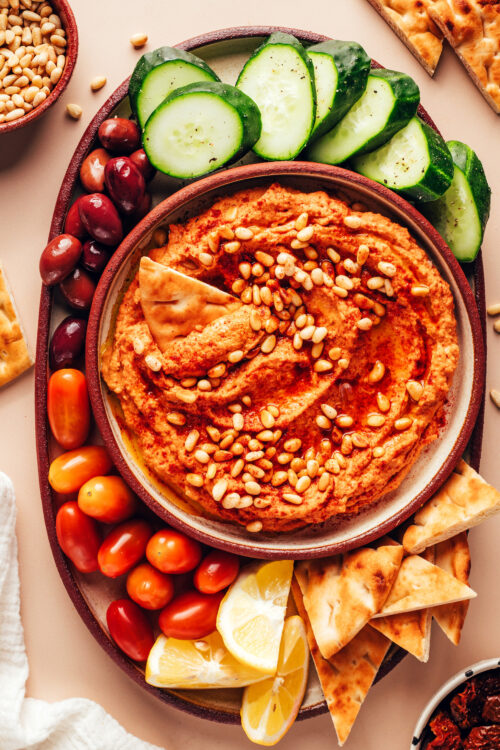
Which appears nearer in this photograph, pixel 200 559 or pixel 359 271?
pixel 359 271

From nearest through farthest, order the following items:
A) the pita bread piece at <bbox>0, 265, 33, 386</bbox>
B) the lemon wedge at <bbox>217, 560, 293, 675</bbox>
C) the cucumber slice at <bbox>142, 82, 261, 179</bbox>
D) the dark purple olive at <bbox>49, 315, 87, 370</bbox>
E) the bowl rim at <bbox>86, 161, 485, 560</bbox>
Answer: the cucumber slice at <bbox>142, 82, 261, 179</bbox> → the bowl rim at <bbox>86, 161, 485, 560</bbox> → the lemon wedge at <bbox>217, 560, 293, 675</bbox> → the dark purple olive at <bbox>49, 315, 87, 370</bbox> → the pita bread piece at <bbox>0, 265, 33, 386</bbox>

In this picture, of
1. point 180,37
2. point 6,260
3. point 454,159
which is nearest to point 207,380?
point 6,260

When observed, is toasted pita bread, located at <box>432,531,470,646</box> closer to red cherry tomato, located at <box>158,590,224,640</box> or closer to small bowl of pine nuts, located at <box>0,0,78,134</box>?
red cherry tomato, located at <box>158,590,224,640</box>

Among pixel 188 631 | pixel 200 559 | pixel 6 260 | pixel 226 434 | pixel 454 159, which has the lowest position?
pixel 188 631

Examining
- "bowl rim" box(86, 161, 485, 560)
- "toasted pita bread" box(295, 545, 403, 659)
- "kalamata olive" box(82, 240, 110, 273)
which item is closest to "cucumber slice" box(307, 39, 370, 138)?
"bowl rim" box(86, 161, 485, 560)

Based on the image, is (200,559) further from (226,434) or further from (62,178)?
(62,178)
